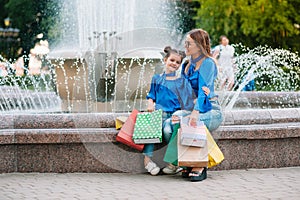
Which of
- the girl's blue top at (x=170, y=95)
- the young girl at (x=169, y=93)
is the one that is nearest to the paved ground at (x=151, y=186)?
the young girl at (x=169, y=93)

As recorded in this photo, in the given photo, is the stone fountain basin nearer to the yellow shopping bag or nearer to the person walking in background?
the yellow shopping bag

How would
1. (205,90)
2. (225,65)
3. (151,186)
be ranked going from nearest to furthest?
(151,186)
(205,90)
(225,65)

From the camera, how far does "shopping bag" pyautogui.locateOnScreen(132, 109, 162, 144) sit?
21.0 ft

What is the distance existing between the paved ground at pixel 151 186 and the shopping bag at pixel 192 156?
19 centimetres

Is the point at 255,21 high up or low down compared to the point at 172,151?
up

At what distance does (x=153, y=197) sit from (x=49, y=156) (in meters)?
1.42

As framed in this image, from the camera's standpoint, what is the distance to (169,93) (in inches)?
→ 263

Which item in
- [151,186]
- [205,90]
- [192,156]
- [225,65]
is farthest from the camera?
[225,65]

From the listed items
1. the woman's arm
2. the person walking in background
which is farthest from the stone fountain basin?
the person walking in background

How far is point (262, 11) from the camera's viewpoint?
25641 mm

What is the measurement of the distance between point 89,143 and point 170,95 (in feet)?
3.02

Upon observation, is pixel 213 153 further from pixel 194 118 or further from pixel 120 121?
pixel 120 121

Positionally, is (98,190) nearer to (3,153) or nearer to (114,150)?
(114,150)

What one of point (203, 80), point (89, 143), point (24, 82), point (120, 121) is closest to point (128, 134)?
point (120, 121)
